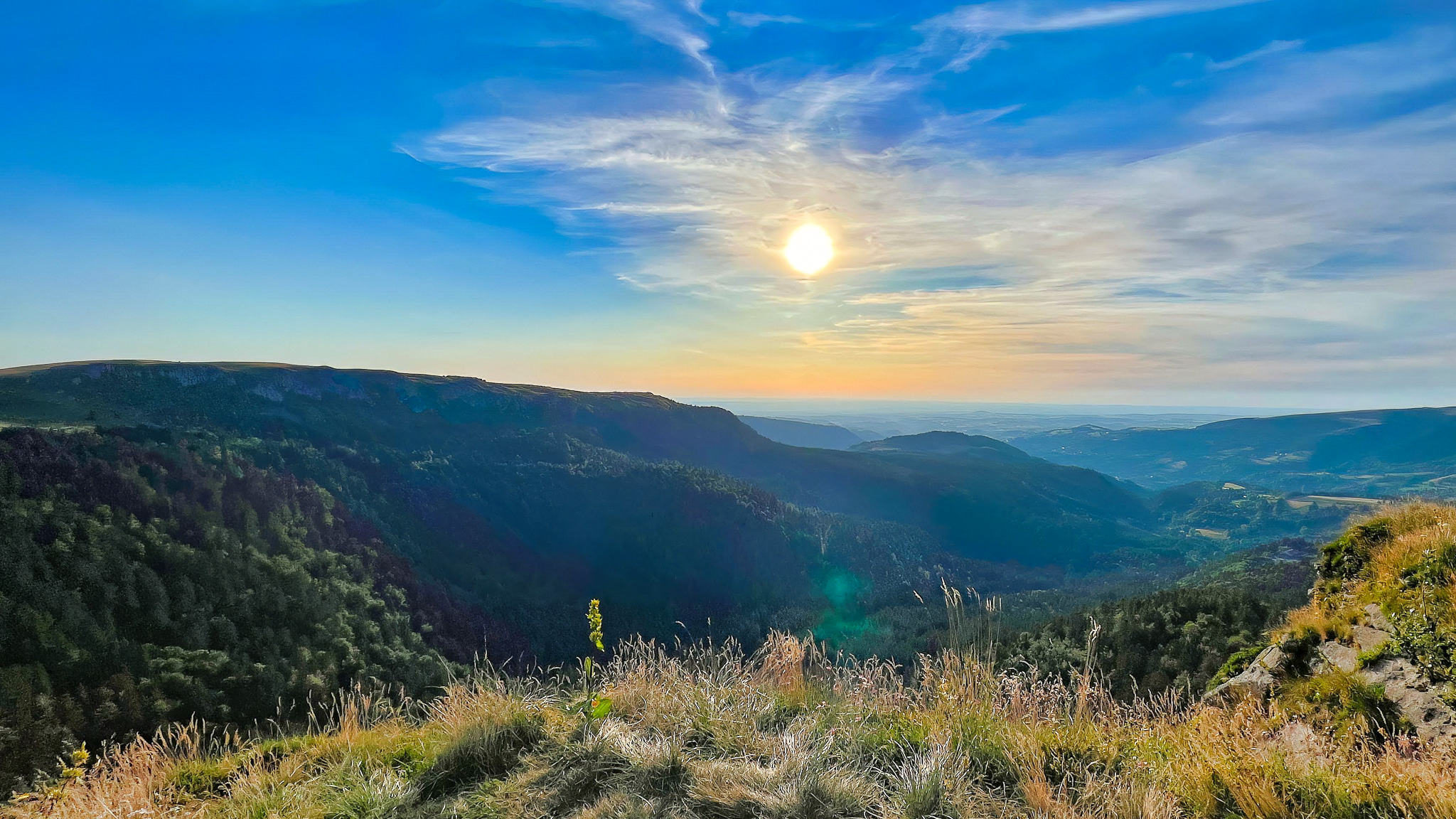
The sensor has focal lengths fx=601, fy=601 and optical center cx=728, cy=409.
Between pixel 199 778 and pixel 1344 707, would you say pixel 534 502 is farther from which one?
pixel 1344 707

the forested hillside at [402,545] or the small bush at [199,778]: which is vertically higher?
the small bush at [199,778]

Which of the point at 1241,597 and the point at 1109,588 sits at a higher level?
the point at 1241,597

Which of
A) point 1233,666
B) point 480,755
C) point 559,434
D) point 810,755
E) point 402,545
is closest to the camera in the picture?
point 810,755

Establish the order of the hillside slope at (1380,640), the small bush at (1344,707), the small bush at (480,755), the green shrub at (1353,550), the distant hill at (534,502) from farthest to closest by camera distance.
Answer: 1. the distant hill at (534,502)
2. the green shrub at (1353,550)
3. the hillside slope at (1380,640)
4. the small bush at (1344,707)
5. the small bush at (480,755)

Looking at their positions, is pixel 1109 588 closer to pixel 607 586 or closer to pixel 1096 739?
pixel 607 586

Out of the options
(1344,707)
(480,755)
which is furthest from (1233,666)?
(480,755)

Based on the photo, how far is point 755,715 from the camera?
4.73 m

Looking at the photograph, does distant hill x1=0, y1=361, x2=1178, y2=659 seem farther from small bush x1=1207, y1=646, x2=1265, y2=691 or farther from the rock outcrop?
the rock outcrop

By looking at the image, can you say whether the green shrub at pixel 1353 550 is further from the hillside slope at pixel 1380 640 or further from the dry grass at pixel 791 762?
the dry grass at pixel 791 762

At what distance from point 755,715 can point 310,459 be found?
7358 centimetres

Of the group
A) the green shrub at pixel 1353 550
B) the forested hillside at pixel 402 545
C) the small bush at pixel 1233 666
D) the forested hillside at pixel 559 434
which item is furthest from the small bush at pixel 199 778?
the forested hillside at pixel 559 434

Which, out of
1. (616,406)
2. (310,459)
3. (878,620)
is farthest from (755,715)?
(616,406)

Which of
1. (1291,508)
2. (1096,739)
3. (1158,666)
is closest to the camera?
(1096,739)

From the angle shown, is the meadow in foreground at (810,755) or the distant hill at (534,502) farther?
the distant hill at (534,502)
